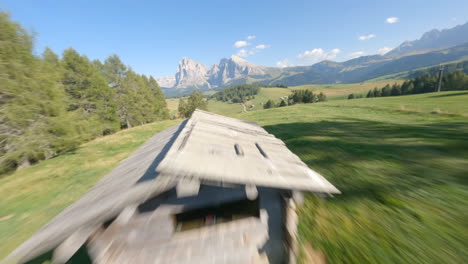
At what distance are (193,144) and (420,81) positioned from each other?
353 ft

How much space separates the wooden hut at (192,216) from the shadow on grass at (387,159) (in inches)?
154

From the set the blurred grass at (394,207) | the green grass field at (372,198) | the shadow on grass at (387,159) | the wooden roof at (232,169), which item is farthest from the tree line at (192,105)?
the wooden roof at (232,169)

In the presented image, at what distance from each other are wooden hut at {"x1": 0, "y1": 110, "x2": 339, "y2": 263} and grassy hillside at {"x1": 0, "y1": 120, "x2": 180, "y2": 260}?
5.28 meters

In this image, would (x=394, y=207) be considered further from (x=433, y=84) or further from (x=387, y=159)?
(x=433, y=84)

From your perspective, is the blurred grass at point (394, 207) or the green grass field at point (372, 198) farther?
the green grass field at point (372, 198)

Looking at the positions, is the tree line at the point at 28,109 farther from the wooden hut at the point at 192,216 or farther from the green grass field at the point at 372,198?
the wooden hut at the point at 192,216

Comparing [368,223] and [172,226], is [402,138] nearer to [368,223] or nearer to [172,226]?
[368,223]

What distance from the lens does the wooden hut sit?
2.66m

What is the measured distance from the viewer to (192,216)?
3.45m

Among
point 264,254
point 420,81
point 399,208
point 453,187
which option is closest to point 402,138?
point 453,187

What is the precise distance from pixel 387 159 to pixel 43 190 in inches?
722

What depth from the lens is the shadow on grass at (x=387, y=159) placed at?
6.41 meters

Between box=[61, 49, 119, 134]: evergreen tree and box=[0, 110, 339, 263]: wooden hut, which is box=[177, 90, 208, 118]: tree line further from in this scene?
box=[0, 110, 339, 263]: wooden hut

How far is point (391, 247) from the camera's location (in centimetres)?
401
